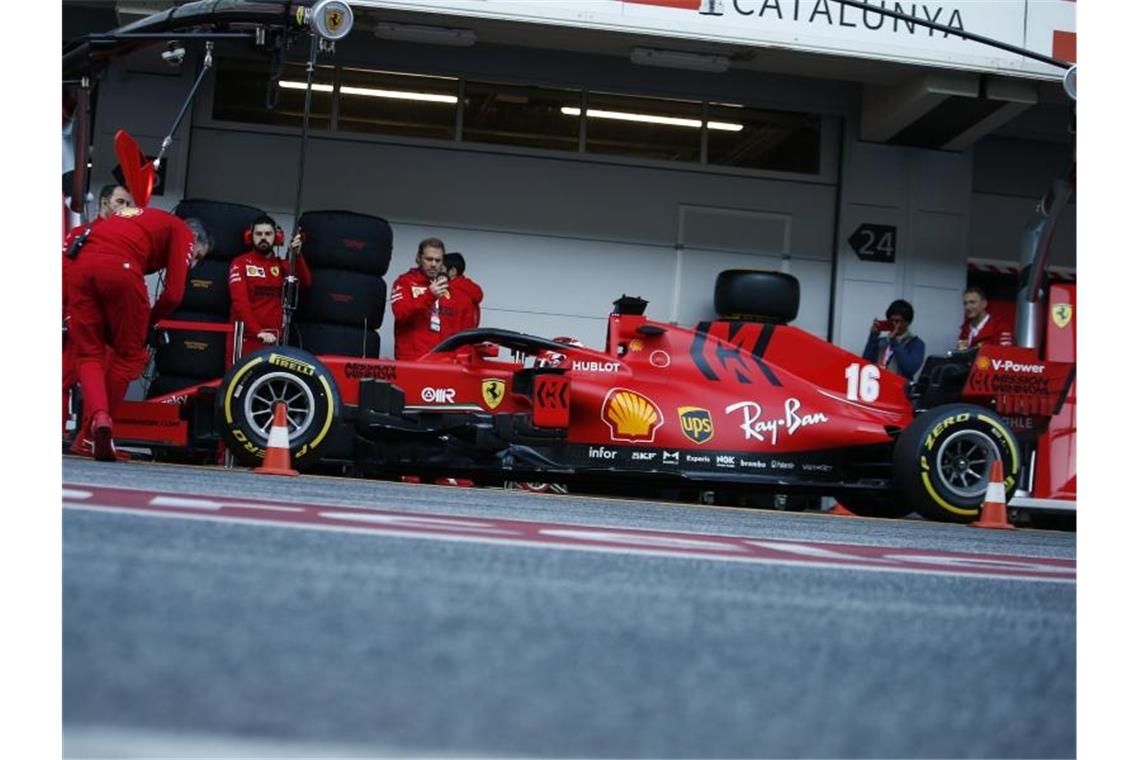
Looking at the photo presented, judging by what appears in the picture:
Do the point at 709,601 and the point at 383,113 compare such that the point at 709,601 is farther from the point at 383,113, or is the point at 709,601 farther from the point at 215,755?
the point at 383,113

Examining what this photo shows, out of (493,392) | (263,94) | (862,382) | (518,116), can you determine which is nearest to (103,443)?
(493,392)

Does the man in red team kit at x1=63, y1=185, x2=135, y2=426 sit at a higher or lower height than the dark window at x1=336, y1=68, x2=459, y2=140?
lower

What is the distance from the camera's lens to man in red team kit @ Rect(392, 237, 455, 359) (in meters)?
8.66

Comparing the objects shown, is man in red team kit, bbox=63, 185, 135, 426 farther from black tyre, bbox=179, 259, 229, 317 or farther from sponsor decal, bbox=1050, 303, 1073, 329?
sponsor decal, bbox=1050, 303, 1073, 329

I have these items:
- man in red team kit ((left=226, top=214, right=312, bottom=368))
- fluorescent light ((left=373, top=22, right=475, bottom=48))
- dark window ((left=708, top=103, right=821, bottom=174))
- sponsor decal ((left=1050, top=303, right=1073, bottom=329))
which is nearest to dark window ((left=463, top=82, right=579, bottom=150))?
fluorescent light ((left=373, top=22, right=475, bottom=48))

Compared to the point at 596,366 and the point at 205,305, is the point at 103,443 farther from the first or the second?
the point at 205,305

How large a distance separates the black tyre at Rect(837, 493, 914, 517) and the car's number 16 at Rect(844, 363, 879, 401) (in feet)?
1.88

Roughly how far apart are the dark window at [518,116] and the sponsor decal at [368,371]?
4288mm

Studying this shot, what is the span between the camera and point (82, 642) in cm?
143

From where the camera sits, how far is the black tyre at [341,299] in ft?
29.6

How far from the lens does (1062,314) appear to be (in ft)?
28.8

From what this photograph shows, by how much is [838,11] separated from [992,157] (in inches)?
123

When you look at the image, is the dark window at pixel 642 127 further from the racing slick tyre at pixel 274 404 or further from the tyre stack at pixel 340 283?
the racing slick tyre at pixel 274 404
